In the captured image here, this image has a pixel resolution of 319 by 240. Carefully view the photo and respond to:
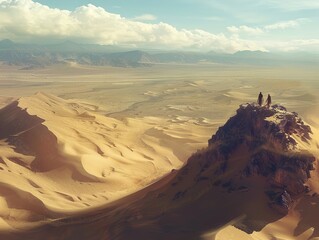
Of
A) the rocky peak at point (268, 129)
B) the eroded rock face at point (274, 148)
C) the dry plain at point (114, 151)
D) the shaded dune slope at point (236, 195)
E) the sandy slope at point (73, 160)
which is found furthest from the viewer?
the dry plain at point (114, 151)

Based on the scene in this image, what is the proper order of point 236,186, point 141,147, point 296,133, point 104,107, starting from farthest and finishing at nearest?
point 104,107 → point 141,147 → point 296,133 → point 236,186

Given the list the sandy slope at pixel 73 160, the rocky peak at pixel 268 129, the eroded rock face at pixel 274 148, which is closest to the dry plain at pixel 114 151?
the sandy slope at pixel 73 160

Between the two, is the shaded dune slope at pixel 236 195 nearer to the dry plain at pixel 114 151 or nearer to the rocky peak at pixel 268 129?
the rocky peak at pixel 268 129

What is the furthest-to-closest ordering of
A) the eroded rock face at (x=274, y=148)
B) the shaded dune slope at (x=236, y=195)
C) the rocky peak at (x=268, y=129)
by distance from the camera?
the rocky peak at (x=268, y=129)
the eroded rock face at (x=274, y=148)
the shaded dune slope at (x=236, y=195)

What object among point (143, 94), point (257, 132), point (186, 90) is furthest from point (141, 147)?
point (186, 90)

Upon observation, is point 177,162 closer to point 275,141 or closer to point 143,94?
point 275,141
